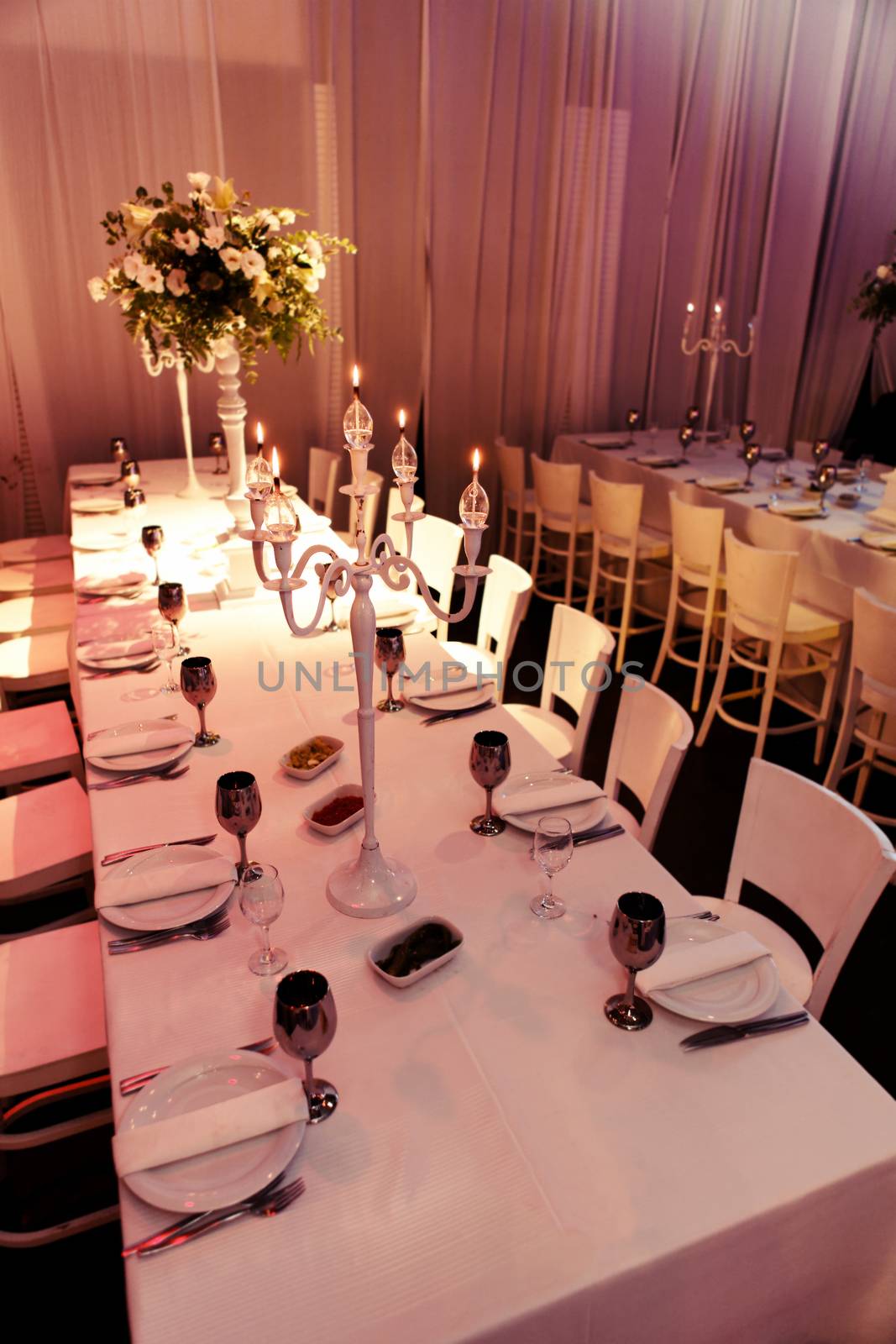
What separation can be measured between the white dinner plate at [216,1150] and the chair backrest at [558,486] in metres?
3.70

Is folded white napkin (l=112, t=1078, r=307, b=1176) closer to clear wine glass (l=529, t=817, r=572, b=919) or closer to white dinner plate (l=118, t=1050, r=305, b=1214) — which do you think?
white dinner plate (l=118, t=1050, r=305, b=1214)

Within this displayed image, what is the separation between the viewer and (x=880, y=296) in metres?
5.53

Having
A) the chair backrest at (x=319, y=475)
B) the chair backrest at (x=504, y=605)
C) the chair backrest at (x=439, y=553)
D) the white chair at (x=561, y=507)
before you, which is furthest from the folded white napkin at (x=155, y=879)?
the white chair at (x=561, y=507)

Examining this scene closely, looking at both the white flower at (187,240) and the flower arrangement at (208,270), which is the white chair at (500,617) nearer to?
the flower arrangement at (208,270)

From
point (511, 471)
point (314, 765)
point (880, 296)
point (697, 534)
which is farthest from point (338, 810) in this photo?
point (880, 296)

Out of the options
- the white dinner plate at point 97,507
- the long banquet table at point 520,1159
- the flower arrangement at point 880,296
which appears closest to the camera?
the long banquet table at point 520,1159

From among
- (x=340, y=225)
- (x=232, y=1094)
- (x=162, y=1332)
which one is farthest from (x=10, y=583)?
(x=162, y=1332)

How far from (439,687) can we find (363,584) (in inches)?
Result: 34.1

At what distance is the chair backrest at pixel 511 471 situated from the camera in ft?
15.9

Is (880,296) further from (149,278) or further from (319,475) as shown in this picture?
(149,278)

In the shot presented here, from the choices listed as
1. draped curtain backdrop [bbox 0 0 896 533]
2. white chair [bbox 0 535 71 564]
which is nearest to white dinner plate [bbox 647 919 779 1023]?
white chair [bbox 0 535 71 564]

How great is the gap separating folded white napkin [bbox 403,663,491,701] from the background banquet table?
1868mm

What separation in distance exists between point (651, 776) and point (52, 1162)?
154 cm

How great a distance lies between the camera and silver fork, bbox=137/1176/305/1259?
94 centimetres
